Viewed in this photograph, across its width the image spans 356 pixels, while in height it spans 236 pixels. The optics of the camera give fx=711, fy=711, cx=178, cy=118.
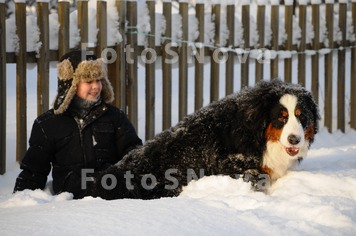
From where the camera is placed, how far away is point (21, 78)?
6.89m

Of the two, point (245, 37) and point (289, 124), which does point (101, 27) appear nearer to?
point (245, 37)

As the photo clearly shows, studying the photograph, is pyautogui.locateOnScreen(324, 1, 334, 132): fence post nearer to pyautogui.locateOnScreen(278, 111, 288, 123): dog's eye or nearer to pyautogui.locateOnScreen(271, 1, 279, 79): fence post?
pyautogui.locateOnScreen(271, 1, 279, 79): fence post

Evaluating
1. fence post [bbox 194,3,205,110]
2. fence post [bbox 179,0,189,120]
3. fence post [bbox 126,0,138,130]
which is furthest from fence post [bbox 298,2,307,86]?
fence post [bbox 126,0,138,130]

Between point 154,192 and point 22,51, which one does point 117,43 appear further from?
point 154,192

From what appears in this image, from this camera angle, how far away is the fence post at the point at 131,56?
7.80m

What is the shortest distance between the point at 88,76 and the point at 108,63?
220cm

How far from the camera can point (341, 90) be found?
35.2 feet

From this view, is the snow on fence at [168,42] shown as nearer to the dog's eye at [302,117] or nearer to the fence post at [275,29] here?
the fence post at [275,29]

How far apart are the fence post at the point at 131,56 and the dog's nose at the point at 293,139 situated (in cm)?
343

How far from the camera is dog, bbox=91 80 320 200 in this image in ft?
15.4

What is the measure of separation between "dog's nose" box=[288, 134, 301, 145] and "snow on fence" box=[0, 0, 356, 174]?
3.16 metres

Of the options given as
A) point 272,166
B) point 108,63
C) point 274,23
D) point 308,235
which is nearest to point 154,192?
point 272,166

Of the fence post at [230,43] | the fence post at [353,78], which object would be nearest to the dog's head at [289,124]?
the fence post at [230,43]

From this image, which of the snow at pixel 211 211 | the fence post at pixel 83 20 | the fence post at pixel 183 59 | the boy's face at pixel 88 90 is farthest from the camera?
the fence post at pixel 183 59
